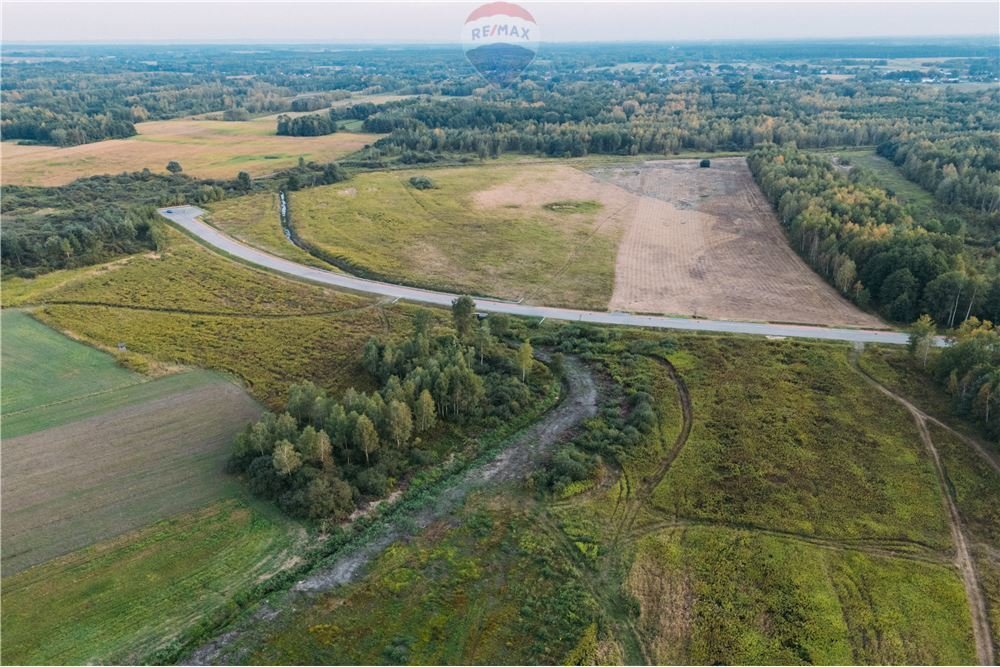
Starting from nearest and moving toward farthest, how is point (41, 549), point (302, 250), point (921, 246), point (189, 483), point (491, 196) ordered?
1. point (41, 549)
2. point (189, 483)
3. point (921, 246)
4. point (302, 250)
5. point (491, 196)

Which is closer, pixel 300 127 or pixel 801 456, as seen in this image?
pixel 801 456

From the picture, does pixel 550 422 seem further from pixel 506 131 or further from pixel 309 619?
pixel 506 131

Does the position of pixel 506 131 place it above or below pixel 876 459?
above

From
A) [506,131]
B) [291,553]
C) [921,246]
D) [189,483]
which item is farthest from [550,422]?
[506,131]

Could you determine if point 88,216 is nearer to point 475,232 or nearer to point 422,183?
point 422,183

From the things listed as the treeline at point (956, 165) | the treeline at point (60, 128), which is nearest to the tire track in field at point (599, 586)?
the treeline at point (956, 165)

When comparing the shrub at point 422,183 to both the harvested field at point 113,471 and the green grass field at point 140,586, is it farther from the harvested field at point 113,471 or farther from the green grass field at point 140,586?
the green grass field at point 140,586

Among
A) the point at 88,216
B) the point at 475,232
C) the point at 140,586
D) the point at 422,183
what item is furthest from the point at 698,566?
the point at 88,216
